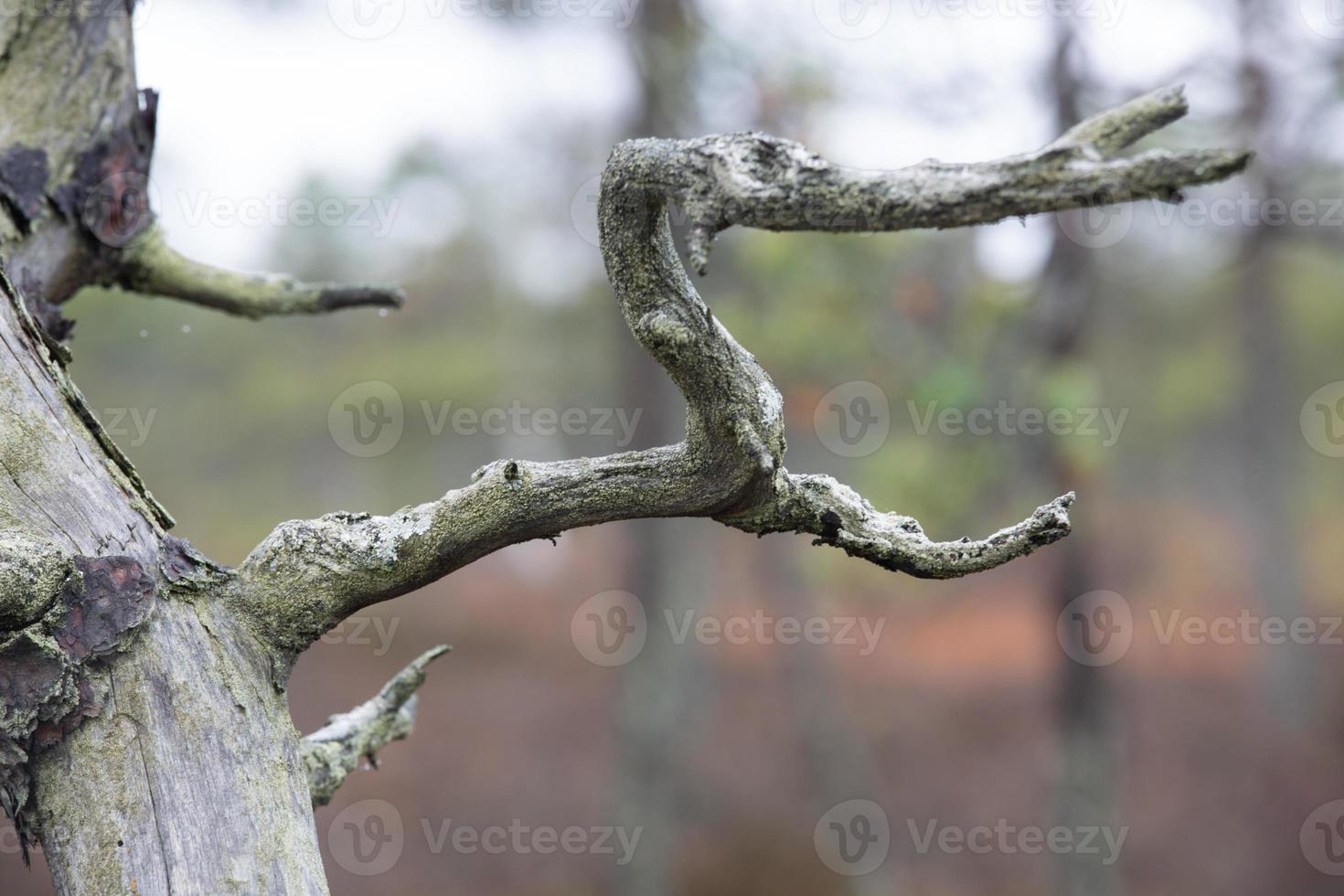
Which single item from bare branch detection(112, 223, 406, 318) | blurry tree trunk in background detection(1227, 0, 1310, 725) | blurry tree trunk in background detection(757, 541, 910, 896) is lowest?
blurry tree trunk in background detection(757, 541, 910, 896)

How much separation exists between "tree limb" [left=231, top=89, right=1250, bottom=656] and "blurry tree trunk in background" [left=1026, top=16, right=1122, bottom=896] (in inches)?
180

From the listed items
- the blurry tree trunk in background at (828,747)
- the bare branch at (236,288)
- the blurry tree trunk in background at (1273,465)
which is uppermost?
the blurry tree trunk in background at (1273,465)

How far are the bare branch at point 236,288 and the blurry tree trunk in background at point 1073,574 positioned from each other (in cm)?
417

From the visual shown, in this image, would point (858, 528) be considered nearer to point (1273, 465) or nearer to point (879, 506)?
point (879, 506)

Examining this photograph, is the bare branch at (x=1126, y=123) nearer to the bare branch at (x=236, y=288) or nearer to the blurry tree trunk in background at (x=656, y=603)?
the bare branch at (x=236, y=288)

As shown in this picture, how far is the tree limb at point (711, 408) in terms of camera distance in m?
1.17

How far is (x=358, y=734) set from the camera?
6.23 ft

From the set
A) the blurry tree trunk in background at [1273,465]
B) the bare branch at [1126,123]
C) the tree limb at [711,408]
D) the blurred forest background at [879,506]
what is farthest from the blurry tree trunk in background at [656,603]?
the blurry tree trunk in background at [1273,465]

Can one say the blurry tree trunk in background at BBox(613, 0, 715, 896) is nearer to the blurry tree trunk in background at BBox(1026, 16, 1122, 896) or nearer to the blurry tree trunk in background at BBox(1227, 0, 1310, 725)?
the blurry tree trunk in background at BBox(1026, 16, 1122, 896)

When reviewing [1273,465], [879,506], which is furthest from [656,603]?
[1273,465]

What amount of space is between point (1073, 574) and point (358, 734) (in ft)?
16.2

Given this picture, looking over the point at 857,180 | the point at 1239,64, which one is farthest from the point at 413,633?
the point at 857,180

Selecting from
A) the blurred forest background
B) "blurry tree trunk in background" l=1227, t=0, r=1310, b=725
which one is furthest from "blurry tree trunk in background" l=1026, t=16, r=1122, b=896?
"blurry tree trunk in background" l=1227, t=0, r=1310, b=725

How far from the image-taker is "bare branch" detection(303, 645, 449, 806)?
5.88ft
